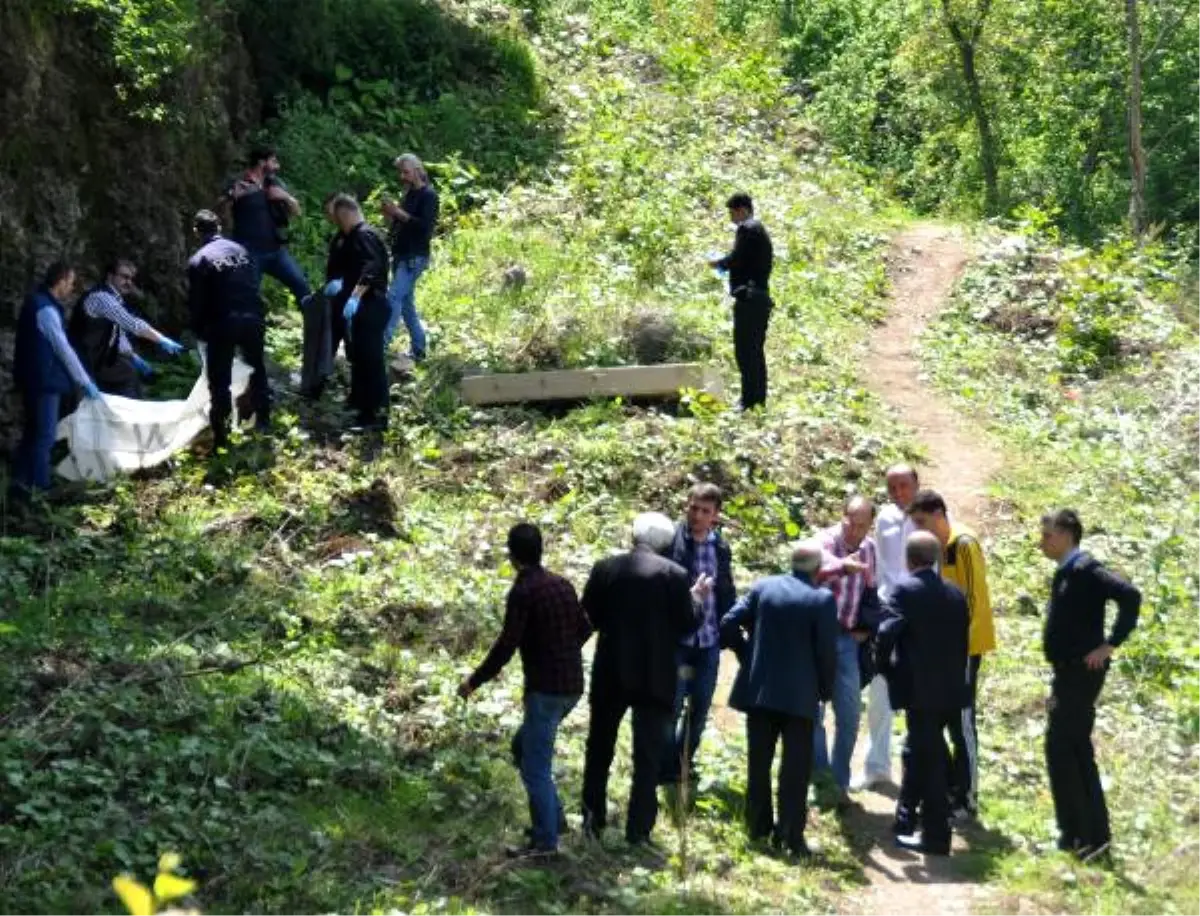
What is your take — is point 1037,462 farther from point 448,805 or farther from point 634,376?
point 448,805

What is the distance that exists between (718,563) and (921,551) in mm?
984

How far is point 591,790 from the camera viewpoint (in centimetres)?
876

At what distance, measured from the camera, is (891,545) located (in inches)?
381

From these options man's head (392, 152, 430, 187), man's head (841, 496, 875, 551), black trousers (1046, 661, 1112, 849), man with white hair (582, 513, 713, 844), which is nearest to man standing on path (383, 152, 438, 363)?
man's head (392, 152, 430, 187)

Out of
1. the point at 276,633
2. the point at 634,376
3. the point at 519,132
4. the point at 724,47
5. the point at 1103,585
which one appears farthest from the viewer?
the point at 724,47

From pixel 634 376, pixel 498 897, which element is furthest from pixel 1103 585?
pixel 634 376

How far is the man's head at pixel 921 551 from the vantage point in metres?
8.88

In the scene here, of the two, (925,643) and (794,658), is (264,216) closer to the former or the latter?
(794,658)

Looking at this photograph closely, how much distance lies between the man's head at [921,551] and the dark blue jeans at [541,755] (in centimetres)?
177

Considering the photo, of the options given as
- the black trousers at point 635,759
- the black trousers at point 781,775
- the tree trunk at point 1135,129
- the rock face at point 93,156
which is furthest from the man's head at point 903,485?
the tree trunk at point 1135,129

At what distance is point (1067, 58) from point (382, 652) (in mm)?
26414

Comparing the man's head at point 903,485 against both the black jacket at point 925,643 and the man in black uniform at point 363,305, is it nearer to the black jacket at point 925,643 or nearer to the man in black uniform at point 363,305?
the black jacket at point 925,643

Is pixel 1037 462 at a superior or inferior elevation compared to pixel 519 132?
inferior

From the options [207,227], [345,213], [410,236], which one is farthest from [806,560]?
[410,236]
